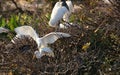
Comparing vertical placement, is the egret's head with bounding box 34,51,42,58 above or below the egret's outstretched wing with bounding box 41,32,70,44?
below

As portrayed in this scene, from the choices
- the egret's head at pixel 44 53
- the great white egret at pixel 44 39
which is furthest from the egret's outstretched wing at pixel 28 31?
Answer: the egret's head at pixel 44 53

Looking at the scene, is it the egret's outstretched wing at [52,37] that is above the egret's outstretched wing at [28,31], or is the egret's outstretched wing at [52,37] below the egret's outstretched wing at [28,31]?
below

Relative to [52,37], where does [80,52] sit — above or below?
below

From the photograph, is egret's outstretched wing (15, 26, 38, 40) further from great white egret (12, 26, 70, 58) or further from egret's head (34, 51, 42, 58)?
egret's head (34, 51, 42, 58)

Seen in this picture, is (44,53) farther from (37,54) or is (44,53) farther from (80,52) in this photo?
(80,52)

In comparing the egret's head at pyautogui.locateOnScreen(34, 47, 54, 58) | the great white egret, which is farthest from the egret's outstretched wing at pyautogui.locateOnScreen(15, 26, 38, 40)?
the egret's head at pyautogui.locateOnScreen(34, 47, 54, 58)

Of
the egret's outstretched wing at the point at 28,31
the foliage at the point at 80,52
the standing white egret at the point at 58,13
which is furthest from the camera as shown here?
the standing white egret at the point at 58,13

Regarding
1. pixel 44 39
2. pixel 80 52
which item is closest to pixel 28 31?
pixel 44 39

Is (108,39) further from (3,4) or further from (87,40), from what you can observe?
(3,4)

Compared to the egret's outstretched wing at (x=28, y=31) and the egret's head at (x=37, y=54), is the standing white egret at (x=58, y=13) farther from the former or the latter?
the egret's head at (x=37, y=54)

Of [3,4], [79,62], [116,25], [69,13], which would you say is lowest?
[79,62]

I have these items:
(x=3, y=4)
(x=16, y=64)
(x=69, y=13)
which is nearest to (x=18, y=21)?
(x=69, y=13)

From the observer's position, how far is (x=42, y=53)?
13.0 ft

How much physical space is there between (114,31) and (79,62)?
1.36 feet
